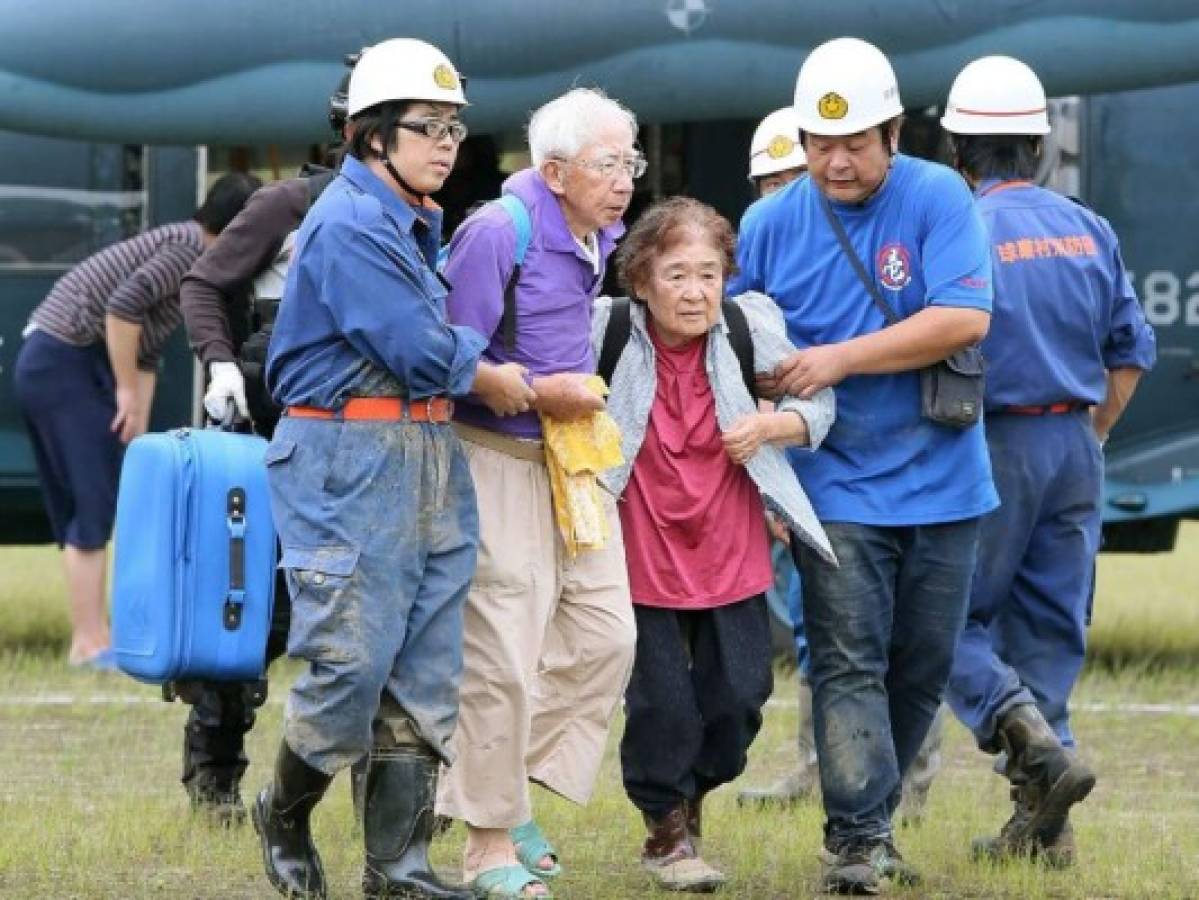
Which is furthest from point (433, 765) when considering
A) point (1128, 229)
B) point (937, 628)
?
point (1128, 229)

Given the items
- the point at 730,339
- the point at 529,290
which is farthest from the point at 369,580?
the point at 730,339

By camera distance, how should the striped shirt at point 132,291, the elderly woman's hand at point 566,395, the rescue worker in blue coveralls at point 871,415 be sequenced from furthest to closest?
1. the striped shirt at point 132,291
2. the rescue worker in blue coveralls at point 871,415
3. the elderly woman's hand at point 566,395

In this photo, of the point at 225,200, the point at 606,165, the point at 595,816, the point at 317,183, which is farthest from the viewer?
the point at 225,200

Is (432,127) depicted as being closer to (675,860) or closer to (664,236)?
(664,236)

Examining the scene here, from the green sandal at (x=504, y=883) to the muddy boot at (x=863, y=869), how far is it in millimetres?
669

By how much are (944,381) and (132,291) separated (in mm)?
4769

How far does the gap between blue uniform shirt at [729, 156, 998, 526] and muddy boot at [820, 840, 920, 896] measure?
73cm

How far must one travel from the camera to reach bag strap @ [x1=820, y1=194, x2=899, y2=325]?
22.4 feet

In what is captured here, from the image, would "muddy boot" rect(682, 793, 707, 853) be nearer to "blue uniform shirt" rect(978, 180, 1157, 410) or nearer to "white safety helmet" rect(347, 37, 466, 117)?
"blue uniform shirt" rect(978, 180, 1157, 410)

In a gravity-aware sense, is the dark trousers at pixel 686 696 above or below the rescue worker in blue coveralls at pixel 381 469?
below

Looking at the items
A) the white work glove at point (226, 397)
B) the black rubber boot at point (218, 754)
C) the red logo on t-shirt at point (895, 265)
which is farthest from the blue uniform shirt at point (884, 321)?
the black rubber boot at point (218, 754)

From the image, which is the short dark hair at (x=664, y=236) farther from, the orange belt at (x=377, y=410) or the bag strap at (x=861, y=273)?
the orange belt at (x=377, y=410)

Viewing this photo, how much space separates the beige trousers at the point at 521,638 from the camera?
6.57m

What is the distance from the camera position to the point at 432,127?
6324 millimetres
